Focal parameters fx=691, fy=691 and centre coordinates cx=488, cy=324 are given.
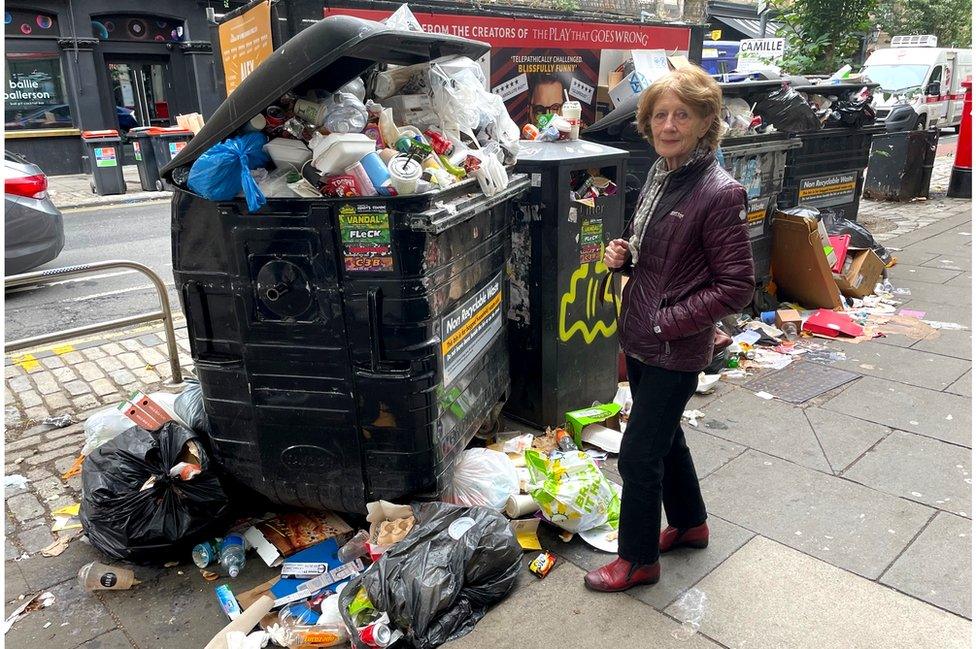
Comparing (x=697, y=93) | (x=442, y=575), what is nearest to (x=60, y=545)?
(x=442, y=575)

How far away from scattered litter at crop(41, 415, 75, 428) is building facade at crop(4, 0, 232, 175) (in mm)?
12940

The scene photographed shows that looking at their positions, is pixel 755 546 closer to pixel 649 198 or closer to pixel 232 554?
pixel 649 198

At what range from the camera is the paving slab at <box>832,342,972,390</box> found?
179 inches

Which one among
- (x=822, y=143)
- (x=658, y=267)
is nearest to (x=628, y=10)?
(x=822, y=143)

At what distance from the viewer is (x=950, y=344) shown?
515 centimetres

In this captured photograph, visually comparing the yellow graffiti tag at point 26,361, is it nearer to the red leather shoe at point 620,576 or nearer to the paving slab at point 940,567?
the red leather shoe at point 620,576

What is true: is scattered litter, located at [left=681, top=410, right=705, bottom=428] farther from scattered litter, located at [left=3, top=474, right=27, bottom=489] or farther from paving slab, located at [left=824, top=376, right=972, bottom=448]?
scattered litter, located at [left=3, top=474, right=27, bottom=489]

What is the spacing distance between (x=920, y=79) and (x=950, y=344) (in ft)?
52.0

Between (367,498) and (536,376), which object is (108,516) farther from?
(536,376)

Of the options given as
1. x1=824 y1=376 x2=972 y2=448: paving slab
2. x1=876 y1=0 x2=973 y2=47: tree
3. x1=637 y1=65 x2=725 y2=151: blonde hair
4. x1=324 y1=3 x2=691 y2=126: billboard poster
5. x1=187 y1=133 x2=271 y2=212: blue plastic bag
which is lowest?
x1=824 y1=376 x2=972 y2=448: paving slab

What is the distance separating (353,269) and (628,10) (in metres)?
5.02

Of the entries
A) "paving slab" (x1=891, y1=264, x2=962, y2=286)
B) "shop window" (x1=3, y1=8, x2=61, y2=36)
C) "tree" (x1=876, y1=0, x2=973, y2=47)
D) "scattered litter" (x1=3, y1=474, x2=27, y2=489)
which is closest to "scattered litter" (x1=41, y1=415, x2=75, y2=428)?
"scattered litter" (x1=3, y1=474, x2=27, y2=489)

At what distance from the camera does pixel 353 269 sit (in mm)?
2434

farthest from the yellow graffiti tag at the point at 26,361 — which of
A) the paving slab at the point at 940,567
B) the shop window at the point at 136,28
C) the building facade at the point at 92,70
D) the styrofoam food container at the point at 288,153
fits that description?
the shop window at the point at 136,28
